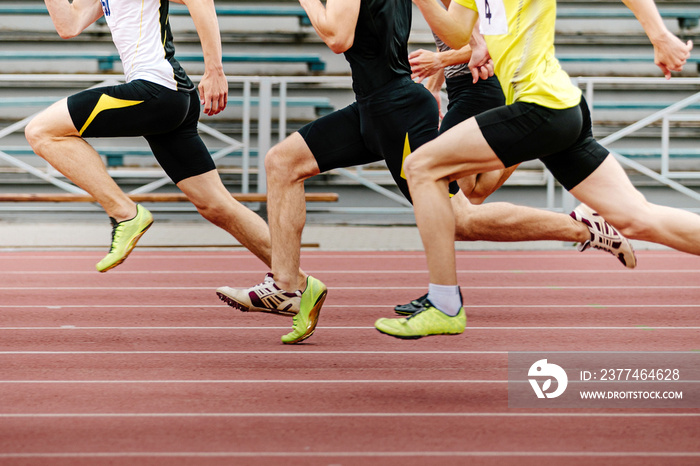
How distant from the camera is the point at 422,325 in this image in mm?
3730

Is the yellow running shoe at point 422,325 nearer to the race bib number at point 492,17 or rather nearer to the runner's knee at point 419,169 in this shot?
the runner's knee at point 419,169

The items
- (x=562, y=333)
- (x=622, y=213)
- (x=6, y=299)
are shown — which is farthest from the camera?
(x=6, y=299)

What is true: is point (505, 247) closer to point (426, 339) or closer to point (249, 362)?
point (426, 339)

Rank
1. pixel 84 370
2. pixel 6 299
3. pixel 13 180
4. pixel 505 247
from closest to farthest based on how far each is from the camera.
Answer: pixel 84 370
pixel 6 299
pixel 505 247
pixel 13 180

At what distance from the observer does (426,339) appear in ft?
15.9

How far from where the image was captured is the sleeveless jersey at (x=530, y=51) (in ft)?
12.0

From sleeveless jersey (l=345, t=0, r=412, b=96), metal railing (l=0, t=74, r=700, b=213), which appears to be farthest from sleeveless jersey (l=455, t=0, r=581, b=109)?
metal railing (l=0, t=74, r=700, b=213)

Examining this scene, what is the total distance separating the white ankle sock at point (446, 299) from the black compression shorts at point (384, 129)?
Answer: 1.99 ft

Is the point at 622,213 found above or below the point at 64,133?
below

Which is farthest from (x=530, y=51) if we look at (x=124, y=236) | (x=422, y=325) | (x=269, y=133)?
(x=269, y=133)

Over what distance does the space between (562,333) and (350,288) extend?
2025 mm

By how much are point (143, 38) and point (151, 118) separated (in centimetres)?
38

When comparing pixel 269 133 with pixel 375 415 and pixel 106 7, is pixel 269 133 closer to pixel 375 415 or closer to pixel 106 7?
pixel 106 7

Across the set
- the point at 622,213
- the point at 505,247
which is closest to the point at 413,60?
the point at 622,213
